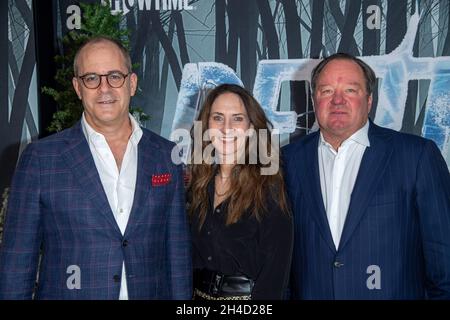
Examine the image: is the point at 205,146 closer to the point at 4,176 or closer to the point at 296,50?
the point at 296,50

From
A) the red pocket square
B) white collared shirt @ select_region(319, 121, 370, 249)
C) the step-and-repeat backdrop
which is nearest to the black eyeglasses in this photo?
the red pocket square

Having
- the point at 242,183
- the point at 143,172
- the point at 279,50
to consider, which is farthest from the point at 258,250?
the point at 279,50

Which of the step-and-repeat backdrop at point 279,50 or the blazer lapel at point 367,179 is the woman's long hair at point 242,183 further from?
the step-and-repeat backdrop at point 279,50

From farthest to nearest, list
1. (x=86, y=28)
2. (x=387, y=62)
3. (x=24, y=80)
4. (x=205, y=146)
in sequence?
(x=24, y=80)
(x=387, y=62)
(x=86, y=28)
(x=205, y=146)

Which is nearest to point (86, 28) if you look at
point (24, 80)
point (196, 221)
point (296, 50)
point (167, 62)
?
point (167, 62)

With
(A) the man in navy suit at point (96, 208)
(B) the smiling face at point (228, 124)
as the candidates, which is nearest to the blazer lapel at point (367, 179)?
(B) the smiling face at point (228, 124)

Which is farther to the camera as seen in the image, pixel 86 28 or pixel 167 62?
pixel 167 62

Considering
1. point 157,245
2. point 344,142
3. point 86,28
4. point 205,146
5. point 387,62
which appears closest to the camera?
point 157,245

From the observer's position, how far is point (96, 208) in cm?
220

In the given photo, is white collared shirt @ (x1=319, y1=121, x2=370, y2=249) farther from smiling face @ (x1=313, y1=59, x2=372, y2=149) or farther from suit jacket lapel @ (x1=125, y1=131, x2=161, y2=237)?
suit jacket lapel @ (x1=125, y1=131, x2=161, y2=237)

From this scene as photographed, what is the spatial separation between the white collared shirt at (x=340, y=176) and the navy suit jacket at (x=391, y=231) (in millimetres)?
48
